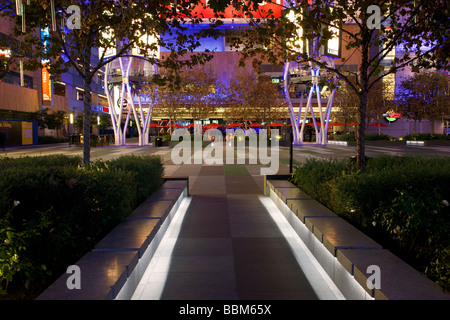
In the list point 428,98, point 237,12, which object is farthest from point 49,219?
point 428,98

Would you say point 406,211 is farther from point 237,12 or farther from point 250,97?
point 250,97

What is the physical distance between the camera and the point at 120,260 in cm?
422

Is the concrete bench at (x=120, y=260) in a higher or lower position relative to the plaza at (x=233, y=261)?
higher

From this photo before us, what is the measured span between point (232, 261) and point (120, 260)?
174cm

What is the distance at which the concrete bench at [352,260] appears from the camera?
3.44 meters

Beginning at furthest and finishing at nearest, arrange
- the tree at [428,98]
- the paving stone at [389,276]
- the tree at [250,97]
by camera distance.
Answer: the tree at [250,97] < the tree at [428,98] < the paving stone at [389,276]

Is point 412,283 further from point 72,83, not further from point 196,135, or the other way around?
point 72,83

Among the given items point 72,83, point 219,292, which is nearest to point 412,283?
point 219,292

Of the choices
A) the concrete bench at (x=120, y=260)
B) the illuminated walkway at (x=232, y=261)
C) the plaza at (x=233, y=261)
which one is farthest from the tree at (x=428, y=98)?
the concrete bench at (x=120, y=260)

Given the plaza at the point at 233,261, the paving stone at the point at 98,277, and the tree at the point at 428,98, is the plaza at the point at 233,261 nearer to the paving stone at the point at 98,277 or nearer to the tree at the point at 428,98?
the paving stone at the point at 98,277

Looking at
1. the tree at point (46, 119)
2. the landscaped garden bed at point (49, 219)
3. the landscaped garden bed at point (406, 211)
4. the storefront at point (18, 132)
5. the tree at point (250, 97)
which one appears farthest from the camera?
the tree at point (250, 97)

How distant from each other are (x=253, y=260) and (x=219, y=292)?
1.22 metres

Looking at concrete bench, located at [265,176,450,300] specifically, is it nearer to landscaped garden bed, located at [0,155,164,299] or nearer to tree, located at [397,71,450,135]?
landscaped garden bed, located at [0,155,164,299]

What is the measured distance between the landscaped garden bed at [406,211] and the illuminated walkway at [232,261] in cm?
101
